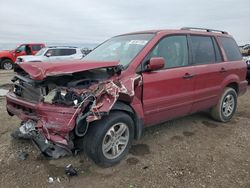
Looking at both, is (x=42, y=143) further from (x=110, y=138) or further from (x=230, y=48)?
(x=230, y=48)

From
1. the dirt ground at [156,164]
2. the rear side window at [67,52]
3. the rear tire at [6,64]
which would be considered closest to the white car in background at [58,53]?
the rear side window at [67,52]

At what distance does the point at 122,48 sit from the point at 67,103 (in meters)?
1.60

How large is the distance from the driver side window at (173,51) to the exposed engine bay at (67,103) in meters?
0.74

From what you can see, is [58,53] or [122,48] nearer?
[122,48]

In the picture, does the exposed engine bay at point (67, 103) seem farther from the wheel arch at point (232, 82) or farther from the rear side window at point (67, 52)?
the rear side window at point (67, 52)

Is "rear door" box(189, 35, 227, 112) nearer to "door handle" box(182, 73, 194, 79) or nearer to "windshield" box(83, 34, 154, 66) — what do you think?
"door handle" box(182, 73, 194, 79)

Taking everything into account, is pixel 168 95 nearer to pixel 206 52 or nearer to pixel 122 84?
pixel 122 84

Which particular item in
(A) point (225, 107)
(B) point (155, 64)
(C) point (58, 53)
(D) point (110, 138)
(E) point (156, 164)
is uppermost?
(B) point (155, 64)

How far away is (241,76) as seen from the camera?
5602mm

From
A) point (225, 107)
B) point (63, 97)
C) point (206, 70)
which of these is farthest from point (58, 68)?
point (225, 107)

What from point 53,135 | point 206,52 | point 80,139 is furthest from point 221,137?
point 53,135

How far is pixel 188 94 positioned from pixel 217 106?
47.4 inches

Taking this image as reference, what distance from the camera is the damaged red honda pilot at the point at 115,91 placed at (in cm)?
300

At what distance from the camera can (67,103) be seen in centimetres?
297
